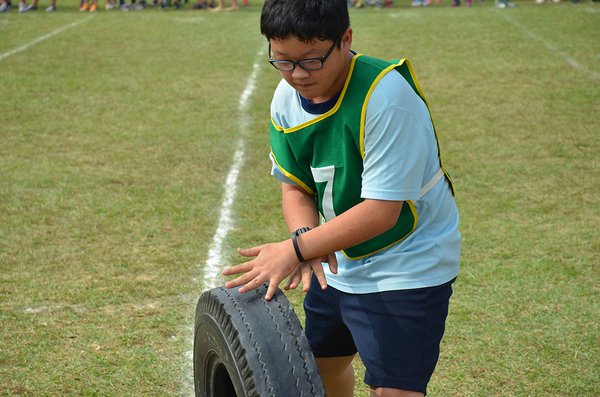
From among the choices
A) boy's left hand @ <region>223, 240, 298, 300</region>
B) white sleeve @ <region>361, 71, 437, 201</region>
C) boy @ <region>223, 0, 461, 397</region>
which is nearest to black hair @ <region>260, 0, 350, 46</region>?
boy @ <region>223, 0, 461, 397</region>

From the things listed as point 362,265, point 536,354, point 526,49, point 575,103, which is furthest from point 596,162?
point 526,49

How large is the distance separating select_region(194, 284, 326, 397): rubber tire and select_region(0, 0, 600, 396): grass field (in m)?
1.19

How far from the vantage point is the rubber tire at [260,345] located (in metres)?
1.71

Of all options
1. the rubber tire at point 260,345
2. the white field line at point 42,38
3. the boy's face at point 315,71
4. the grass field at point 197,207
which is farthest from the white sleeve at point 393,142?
the white field line at point 42,38

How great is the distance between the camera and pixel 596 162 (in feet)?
18.5

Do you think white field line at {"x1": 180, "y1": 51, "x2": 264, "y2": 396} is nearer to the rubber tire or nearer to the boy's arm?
the rubber tire

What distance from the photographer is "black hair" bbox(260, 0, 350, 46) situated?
62.6 inches

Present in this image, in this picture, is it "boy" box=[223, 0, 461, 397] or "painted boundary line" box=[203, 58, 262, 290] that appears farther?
"painted boundary line" box=[203, 58, 262, 290]

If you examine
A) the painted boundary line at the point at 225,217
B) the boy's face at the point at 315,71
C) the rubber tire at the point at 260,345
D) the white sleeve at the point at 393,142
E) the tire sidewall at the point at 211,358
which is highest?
the boy's face at the point at 315,71

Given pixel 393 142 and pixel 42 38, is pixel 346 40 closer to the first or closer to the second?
pixel 393 142

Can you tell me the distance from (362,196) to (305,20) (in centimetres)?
51

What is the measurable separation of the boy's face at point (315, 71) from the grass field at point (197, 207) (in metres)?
1.72

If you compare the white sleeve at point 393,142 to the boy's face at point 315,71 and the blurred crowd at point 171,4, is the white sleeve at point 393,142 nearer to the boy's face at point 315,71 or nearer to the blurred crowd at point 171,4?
the boy's face at point 315,71

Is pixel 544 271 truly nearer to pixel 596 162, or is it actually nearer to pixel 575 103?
pixel 596 162
